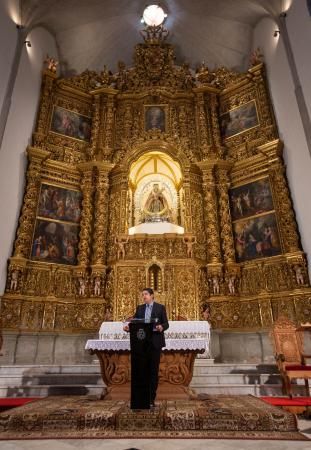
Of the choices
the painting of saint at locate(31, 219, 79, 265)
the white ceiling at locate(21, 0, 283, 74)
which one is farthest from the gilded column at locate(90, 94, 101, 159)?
the painting of saint at locate(31, 219, 79, 265)

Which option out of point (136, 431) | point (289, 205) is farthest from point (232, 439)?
point (289, 205)

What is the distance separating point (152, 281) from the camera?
10.9 meters

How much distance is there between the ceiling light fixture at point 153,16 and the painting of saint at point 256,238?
37.1 feet

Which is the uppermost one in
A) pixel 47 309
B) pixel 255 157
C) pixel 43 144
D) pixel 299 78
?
pixel 299 78

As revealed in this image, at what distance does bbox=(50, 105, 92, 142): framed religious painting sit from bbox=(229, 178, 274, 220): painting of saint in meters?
6.83

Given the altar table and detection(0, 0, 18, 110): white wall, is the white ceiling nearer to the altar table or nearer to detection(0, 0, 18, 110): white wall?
detection(0, 0, 18, 110): white wall

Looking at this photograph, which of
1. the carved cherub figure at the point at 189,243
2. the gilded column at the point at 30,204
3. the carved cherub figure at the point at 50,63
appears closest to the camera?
the gilded column at the point at 30,204

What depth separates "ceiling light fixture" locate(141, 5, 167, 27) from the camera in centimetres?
1576

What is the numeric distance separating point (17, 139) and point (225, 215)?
8.06 m

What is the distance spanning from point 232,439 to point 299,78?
35.6 ft

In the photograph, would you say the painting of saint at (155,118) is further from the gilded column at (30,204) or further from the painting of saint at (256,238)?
the painting of saint at (256,238)

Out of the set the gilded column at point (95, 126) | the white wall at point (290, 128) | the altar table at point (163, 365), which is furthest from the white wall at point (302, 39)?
the altar table at point (163, 365)

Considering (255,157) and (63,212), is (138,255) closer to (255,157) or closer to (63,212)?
(63,212)

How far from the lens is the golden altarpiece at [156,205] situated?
33.9 feet
